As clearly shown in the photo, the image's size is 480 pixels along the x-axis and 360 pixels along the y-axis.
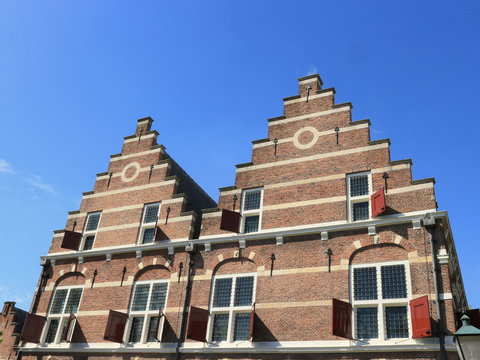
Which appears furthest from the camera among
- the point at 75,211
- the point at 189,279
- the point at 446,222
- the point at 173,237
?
the point at 75,211

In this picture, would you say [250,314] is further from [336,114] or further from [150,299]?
[336,114]

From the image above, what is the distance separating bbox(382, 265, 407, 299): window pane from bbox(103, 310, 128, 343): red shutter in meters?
9.40

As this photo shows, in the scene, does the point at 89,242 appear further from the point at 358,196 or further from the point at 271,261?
the point at 358,196

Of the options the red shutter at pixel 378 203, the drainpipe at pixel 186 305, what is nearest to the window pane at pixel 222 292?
the drainpipe at pixel 186 305

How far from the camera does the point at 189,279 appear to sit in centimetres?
1641

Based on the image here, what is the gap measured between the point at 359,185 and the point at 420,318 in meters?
5.05

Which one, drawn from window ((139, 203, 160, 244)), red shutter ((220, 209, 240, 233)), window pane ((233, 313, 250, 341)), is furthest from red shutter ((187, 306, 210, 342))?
window ((139, 203, 160, 244))

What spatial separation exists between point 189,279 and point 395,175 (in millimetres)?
8229

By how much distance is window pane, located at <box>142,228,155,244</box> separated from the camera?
1840cm

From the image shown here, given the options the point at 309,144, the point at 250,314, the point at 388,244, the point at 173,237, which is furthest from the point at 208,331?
the point at 309,144

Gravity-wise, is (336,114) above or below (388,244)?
above

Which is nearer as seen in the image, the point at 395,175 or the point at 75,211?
the point at 395,175

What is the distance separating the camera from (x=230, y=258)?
16172 mm

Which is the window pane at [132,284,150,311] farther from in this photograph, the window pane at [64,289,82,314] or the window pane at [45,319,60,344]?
the window pane at [45,319,60,344]
